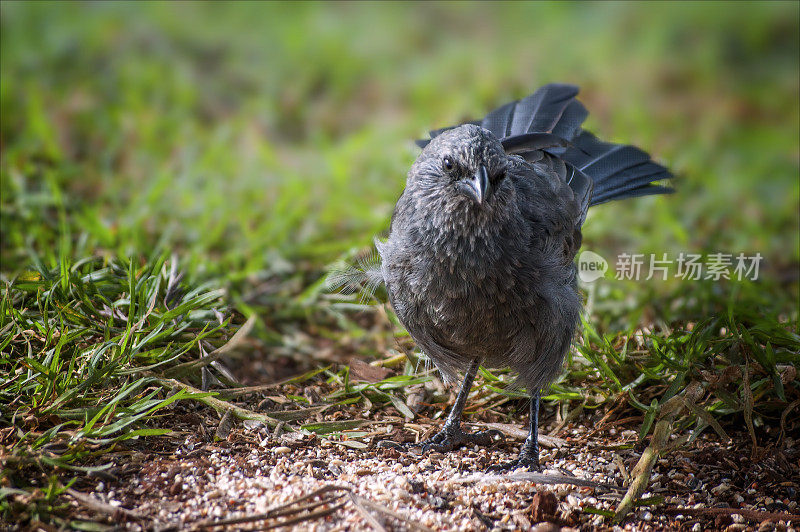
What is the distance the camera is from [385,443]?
10.8 feet

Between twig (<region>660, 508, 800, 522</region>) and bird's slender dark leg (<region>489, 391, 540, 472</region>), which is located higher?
twig (<region>660, 508, 800, 522</region>)

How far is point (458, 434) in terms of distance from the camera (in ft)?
11.3

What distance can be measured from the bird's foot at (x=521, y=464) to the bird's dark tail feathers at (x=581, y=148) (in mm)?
1475

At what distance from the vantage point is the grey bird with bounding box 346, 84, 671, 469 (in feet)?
9.78

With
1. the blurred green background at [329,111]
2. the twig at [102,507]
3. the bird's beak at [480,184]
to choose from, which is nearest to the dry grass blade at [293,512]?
the twig at [102,507]

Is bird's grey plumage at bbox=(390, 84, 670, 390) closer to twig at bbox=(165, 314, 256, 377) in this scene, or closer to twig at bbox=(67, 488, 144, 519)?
twig at bbox=(165, 314, 256, 377)

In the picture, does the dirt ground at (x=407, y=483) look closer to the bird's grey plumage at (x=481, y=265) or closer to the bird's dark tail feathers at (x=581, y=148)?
the bird's grey plumage at (x=481, y=265)

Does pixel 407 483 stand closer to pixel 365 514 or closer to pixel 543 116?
pixel 365 514

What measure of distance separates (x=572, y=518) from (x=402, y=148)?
4.16 m

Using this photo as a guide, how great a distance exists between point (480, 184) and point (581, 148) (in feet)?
4.95

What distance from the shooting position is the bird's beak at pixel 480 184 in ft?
9.23

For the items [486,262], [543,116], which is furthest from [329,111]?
[486,262]

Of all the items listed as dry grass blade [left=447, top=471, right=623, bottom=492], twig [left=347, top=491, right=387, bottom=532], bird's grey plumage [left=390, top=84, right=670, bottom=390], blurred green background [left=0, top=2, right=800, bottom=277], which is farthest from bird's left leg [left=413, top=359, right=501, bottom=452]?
blurred green background [left=0, top=2, right=800, bottom=277]

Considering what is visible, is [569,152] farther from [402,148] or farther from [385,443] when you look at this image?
[402,148]
